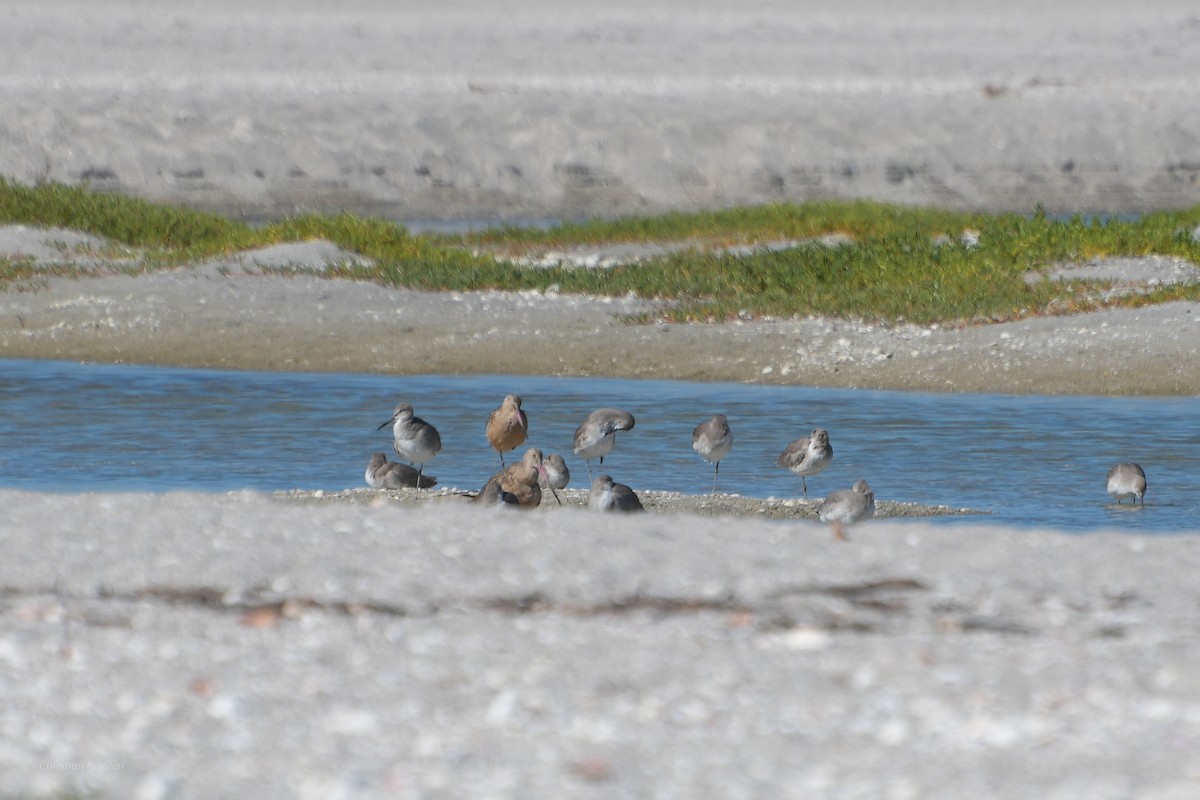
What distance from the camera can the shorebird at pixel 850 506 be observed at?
42.4ft

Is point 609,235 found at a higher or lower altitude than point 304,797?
higher

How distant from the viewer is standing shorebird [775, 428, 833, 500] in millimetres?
14656

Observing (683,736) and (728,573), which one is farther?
(728,573)

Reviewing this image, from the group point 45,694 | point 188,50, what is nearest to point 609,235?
point 45,694

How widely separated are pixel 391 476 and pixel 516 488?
1.55 metres

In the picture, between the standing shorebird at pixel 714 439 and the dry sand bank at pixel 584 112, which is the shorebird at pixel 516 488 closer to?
the standing shorebird at pixel 714 439

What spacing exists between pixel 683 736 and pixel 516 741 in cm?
57

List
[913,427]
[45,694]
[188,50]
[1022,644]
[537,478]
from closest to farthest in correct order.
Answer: [45,694], [1022,644], [537,478], [913,427], [188,50]

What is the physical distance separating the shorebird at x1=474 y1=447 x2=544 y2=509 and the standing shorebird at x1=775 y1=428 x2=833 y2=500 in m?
2.13

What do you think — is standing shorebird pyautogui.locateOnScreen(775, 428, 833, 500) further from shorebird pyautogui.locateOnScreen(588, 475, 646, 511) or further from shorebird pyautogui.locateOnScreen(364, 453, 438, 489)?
shorebird pyautogui.locateOnScreen(364, 453, 438, 489)

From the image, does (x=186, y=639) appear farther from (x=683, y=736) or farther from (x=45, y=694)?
(x=683, y=736)

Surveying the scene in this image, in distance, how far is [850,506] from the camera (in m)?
13.0

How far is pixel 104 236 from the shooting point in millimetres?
31359

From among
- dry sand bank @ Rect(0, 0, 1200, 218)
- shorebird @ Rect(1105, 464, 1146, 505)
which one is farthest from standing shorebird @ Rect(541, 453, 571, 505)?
dry sand bank @ Rect(0, 0, 1200, 218)
